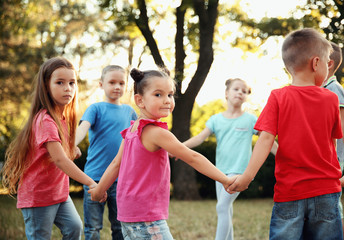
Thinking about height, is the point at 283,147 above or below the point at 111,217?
above

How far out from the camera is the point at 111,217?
4.23 metres

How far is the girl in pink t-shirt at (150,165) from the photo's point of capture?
2588mm

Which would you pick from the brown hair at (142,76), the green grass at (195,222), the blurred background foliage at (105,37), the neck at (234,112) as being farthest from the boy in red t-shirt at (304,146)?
the blurred background foliage at (105,37)

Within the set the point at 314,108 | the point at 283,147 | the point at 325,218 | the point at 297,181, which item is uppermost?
the point at 314,108

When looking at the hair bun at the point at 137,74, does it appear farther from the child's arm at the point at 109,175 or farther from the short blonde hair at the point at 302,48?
the short blonde hair at the point at 302,48

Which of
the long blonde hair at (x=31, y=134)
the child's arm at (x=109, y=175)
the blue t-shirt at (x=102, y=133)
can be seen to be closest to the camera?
the child's arm at (x=109, y=175)

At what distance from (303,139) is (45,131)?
1.77 meters

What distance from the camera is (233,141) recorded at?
4.78m

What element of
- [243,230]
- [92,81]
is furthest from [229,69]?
[243,230]

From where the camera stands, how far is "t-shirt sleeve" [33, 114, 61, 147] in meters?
3.07

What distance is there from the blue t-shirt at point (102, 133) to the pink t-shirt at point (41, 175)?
977 millimetres

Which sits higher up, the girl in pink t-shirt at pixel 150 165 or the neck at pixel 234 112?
the neck at pixel 234 112

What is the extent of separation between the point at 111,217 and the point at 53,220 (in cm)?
107

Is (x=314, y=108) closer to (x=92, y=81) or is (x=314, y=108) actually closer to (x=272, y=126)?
(x=272, y=126)
